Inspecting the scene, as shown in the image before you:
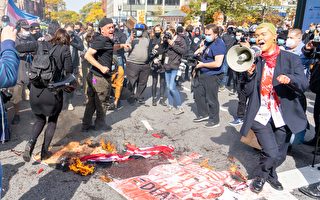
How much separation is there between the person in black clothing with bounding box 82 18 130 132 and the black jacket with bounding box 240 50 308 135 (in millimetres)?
2472

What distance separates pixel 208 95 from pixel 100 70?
7.47 ft

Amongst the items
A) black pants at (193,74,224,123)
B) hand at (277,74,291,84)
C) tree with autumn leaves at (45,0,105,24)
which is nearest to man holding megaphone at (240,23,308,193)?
hand at (277,74,291,84)

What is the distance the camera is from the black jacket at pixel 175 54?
272 inches

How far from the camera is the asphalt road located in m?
3.55

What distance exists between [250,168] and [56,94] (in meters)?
2.92

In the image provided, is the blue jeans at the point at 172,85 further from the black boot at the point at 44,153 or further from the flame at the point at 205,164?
the black boot at the point at 44,153

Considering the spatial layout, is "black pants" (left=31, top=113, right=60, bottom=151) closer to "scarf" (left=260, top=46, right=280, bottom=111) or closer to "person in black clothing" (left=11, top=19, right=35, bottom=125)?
"person in black clothing" (left=11, top=19, right=35, bottom=125)

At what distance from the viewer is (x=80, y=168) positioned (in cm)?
391

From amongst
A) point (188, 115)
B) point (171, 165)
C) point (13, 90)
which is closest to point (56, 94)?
point (171, 165)

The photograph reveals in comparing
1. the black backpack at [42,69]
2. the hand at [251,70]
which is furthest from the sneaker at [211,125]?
the black backpack at [42,69]

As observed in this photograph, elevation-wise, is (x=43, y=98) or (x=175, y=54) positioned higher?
(x=175, y=54)

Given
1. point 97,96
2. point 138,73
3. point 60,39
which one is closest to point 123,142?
point 97,96

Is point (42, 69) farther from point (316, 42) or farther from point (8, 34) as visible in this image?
point (316, 42)

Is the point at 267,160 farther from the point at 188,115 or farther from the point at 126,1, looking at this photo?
the point at 126,1
